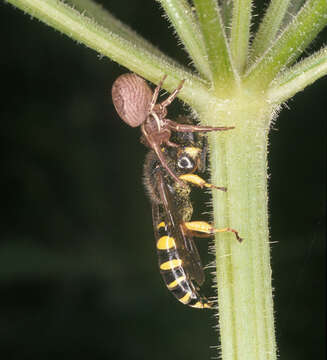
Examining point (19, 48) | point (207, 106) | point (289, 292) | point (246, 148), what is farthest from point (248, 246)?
point (19, 48)

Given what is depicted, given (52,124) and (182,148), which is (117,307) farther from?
(182,148)

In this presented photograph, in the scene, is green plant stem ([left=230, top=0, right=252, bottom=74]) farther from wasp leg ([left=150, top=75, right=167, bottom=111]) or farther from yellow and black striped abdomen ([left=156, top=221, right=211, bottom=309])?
yellow and black striped abdomen ([left=156, top=221, right=211, bottom=309])

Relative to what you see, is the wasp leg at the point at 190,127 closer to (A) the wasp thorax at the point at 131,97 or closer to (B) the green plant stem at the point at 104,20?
(A) the wasp thorax at the point at 131,97

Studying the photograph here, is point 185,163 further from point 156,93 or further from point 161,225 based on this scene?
point 156,93

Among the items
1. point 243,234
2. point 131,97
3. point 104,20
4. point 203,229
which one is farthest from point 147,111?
point 243,234

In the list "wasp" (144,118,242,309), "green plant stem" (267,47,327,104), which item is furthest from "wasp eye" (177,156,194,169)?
"green plant stem" (267,47,327,104)
